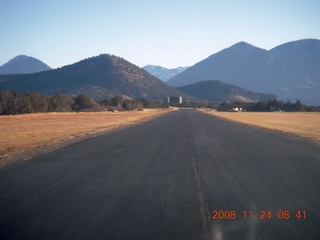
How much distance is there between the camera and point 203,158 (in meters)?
15.3

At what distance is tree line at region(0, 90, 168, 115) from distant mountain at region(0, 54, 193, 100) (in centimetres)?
4712

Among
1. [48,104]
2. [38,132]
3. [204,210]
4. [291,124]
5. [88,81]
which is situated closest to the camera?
[204,210]

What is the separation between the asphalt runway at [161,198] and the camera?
6348mm

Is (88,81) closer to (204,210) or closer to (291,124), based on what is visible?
(291,124)

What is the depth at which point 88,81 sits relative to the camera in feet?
565

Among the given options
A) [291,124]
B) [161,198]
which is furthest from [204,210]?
[291,124]

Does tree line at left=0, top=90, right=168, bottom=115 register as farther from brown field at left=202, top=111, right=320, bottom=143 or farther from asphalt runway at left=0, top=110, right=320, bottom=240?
asphalt runway at left=0, top=110, right=320, bottom=240

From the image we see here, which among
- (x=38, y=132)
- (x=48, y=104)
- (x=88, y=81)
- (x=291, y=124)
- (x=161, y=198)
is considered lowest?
(x=291, y=124)

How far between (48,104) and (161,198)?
3031 inches

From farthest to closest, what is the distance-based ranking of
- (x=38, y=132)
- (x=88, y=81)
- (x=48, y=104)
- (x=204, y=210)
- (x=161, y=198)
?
(x=88, y=81) → (x=48, y=104) → (x=38, y=132) → (x=161, y=198) → (x=204, y=210)

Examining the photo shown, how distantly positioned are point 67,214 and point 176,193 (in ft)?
9.75

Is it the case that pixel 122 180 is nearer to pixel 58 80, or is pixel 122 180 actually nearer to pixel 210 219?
pixel 210 219

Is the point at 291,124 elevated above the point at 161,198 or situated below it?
below

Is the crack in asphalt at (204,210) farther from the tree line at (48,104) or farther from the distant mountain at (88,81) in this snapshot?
the distant mountain at (88,81)
